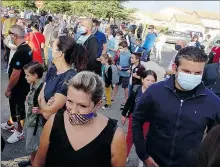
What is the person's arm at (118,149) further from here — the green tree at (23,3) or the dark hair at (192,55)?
the green tree at (23,3)

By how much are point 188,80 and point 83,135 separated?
0.89 m

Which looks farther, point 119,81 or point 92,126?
point 119,81

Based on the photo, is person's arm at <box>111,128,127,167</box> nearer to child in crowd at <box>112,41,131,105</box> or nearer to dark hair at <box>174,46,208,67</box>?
dark hair at <box>174,46,208,67</box>

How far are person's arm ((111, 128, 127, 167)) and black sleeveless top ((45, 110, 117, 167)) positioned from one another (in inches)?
1.0

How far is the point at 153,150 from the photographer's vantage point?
9.40 ft

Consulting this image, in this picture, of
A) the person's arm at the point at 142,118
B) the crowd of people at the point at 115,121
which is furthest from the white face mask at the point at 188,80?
the person's arm at the point at 142,118

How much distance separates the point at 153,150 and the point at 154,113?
31cm

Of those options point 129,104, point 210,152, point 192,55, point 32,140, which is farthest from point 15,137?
point 210,152

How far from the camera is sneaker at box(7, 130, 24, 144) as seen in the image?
17.7 feet

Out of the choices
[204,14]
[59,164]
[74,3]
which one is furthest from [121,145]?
[204,14]

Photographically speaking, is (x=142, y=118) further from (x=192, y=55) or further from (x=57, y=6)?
(x=57, y=6)

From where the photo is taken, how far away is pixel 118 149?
225 centimetres

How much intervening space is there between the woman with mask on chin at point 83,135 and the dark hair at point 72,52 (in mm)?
1111

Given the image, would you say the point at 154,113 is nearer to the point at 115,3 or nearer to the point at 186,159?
the point at 186,159
